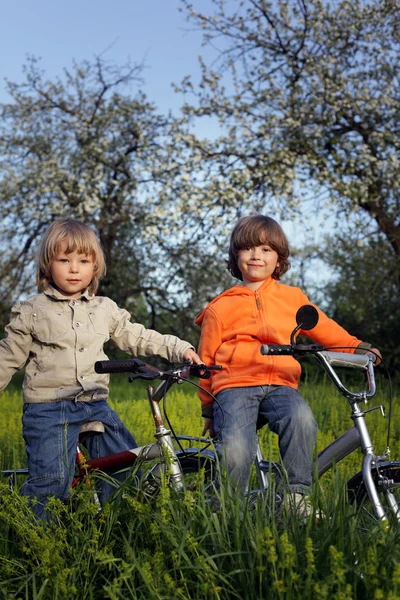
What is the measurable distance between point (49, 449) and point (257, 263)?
131 centimetres

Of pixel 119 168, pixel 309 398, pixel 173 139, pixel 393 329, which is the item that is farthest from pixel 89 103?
pixel 309 398

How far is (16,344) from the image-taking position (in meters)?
3.46

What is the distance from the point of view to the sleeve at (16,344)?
136 inches

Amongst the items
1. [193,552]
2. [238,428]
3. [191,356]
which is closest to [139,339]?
[191,356]

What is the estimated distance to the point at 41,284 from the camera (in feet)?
11.7

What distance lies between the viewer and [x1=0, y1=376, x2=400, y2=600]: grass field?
2320mm

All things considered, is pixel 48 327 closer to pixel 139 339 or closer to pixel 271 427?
pixel 139 339

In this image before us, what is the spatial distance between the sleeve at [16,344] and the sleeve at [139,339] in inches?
16.2

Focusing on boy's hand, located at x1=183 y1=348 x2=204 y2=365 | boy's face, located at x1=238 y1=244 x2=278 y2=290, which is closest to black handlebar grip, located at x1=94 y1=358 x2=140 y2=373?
boy's hand, located at x1=183 y1=348 x2=204 y2=365

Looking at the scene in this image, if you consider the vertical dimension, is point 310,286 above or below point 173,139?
below

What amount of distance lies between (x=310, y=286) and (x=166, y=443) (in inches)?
515

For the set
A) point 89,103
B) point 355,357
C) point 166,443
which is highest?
point 89,103

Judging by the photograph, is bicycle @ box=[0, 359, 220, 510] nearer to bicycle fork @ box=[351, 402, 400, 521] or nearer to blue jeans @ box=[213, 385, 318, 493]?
blue jeans @ box=[213, 385, 318, 493]

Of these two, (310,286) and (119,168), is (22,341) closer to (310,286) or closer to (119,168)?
(119,168)
